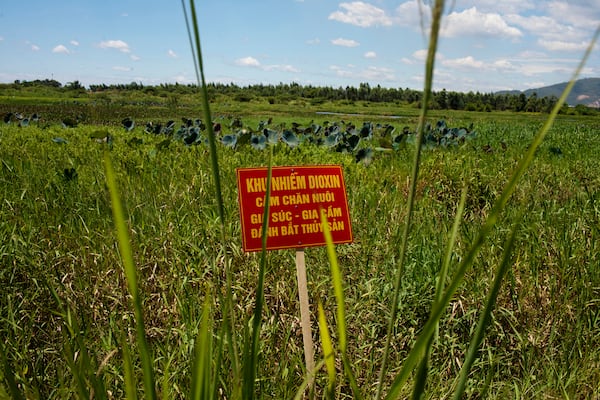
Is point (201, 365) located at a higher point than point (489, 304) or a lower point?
lower

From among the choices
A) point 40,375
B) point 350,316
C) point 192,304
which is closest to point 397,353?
point 350,316

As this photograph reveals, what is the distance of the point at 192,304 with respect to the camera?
7.53 ft

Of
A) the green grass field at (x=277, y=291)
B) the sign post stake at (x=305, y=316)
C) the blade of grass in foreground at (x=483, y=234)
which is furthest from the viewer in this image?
the green grass field at (x=277, y=291)

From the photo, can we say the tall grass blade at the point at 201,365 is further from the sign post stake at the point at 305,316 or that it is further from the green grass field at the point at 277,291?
the sign post stake at the point at 305,316

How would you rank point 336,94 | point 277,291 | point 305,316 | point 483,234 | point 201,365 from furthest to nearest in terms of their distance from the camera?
point 336,94
point 277,291
point 305,316
point 201,365
point 483,234

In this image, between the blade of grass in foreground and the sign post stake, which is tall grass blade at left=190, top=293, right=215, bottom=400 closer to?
the blade of grass in foreground

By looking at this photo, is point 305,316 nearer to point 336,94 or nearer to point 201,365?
point 201,365

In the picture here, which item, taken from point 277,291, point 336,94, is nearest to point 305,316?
point 277,291

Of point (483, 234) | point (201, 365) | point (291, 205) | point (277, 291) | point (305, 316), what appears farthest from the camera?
point (277, 291)

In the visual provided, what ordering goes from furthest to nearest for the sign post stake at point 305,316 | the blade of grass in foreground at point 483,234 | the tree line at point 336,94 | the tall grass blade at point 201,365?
1. the tree line at point 336,94
2. the sign post stake at point 305,316
3. the tall grass blade at point 201,365
4. the blade of grass in foreground at point 483,234

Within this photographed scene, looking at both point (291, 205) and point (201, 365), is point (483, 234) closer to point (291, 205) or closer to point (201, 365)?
point (201, 365)

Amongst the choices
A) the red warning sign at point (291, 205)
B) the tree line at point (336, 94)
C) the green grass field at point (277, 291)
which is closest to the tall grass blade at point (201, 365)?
the green grass field at point (277, 291)

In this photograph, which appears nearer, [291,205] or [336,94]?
[291,205]

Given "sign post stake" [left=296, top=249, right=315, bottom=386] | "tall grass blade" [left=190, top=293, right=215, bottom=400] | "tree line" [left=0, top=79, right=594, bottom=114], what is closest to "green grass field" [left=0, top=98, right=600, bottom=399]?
"sign post stake" [left=296, top=249, right=315, bottom=386]
